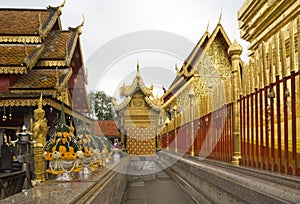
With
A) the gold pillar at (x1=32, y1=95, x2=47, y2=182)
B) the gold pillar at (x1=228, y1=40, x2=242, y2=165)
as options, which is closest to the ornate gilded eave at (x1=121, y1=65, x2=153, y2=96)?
the gold pillar at (x1=32, y1=95, x2=47, y2=182)

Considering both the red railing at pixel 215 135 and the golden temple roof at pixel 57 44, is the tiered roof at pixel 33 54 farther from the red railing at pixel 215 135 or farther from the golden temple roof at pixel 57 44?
the red railing at pixel 215 135

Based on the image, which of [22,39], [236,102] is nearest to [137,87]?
[22,39]

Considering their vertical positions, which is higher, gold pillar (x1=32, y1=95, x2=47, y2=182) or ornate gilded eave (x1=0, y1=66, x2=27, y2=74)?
ornate gilded eave (x1=0, y1=66, x2=27, y2=74)

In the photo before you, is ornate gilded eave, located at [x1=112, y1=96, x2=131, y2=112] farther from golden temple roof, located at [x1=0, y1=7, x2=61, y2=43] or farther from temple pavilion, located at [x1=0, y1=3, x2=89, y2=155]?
golden temple roof, located at [x1=0, y1=7, x2=61, y2=43]

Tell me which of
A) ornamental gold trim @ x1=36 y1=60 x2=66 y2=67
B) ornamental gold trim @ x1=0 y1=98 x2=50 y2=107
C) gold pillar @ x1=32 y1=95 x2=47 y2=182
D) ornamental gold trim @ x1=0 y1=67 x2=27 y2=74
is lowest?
gold pillar @ x1=32 y1=95 x2=47 y2=182

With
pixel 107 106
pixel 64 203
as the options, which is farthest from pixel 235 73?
pixel 107 106

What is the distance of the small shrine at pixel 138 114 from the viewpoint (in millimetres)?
15742

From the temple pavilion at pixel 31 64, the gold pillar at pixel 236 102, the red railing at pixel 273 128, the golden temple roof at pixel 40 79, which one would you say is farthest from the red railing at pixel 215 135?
the golden temple roof at pixel 40 79

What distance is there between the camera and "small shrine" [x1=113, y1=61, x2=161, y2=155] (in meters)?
15.7

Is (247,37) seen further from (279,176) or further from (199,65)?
(199,65)

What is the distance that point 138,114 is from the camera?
1582 cm

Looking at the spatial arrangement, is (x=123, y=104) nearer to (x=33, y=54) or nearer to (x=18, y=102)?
(x=33, y=54)

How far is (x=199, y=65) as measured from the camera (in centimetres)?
1842

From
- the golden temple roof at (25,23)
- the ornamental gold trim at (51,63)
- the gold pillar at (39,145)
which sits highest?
the golden temple roof at (25,23)
